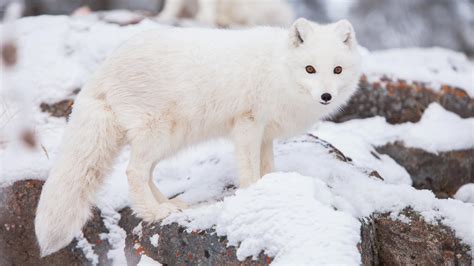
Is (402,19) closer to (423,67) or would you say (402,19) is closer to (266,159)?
(423,67)

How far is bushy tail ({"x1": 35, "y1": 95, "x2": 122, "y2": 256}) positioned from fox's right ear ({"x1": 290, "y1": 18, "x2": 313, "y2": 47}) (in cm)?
129

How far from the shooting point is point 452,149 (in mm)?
6039

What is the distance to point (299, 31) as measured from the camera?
13.5 feet

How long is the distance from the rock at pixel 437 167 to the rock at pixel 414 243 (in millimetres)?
1953

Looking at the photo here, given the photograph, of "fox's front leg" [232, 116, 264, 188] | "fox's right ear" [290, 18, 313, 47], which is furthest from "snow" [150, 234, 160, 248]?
"fox's right ear" [290, 18, 313, 47]

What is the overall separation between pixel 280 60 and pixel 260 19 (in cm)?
461

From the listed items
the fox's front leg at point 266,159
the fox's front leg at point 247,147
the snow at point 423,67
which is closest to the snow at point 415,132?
the snow at point 423,67

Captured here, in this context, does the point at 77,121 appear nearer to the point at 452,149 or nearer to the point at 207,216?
the point at 207,216

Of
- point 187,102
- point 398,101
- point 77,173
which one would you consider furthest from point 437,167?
point 77,173

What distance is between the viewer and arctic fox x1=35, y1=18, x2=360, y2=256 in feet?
13.3

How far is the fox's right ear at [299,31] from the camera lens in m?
4.11

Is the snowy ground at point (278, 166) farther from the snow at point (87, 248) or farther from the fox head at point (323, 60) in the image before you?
the fox head at point (323, 60)

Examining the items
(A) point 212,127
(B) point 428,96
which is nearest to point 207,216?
(A) point 212,127

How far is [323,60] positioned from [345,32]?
1.15ft
